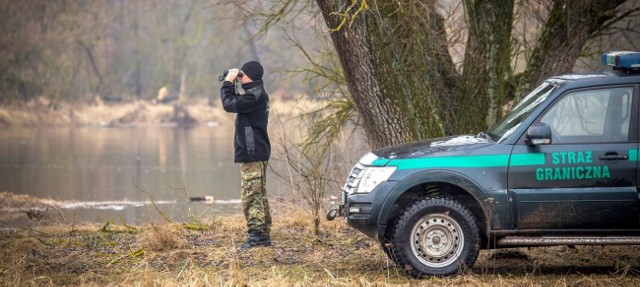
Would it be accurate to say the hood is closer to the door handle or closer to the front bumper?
the front bumper

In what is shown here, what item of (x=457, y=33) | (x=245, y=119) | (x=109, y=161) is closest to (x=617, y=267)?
(x=245, y=119)

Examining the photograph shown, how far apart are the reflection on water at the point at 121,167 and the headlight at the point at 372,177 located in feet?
17.2

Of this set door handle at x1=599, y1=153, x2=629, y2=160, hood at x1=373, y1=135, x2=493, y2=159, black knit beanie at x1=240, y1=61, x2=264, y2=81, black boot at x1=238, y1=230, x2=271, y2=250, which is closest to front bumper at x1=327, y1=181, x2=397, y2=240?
hood at x1=373, y1=135, x2=493, y2=159

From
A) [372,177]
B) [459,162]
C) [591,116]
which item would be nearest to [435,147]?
[459,162]

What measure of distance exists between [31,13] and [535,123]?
50.3 meters

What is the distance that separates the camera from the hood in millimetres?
7637

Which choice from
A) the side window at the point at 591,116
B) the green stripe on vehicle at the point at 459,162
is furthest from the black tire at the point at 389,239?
the side window at the point at 591,116

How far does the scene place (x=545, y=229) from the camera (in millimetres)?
7426

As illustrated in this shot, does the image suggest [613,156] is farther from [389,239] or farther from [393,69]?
[393,69]

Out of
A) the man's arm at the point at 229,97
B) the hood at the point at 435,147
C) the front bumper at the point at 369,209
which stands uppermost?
the man's arm at the point at 229,97

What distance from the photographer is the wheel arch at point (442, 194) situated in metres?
7.44

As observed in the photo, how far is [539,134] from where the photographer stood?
7250 millimetres

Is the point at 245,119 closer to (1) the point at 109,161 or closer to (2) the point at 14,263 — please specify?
(2) the point at 14,263

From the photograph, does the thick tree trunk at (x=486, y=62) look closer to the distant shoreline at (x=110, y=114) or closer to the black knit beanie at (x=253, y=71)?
the black knit beanie at (x=253, y=71)
